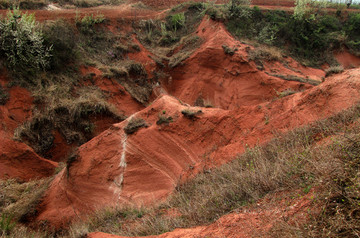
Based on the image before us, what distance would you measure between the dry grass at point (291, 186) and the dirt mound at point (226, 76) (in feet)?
26.5

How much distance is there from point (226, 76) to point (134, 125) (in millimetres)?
8000

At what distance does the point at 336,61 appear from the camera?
16.3m

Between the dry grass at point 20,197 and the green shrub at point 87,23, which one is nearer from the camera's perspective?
the dry grass at point 20,197

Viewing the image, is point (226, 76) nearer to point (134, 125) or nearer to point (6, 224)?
point (134, 125)

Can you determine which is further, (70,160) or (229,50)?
(229,50)

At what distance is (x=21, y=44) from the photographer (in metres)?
10.6

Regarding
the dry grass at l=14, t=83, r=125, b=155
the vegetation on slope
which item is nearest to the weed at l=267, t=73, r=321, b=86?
the vegetation on slope

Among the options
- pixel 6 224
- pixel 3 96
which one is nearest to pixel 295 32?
pixel 3 96

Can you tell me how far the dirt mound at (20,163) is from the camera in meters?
8.28

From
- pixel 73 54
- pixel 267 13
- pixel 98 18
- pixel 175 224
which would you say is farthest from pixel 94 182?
pixel 267 13

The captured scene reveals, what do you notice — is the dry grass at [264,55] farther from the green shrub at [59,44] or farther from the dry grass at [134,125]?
the green shrub at [59,44]

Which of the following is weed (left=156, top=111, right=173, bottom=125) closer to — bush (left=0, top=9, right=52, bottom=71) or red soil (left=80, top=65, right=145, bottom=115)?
red soil (left=80, top=65, right=145, bottom=115)

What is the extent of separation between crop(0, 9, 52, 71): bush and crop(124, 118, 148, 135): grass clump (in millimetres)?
6095

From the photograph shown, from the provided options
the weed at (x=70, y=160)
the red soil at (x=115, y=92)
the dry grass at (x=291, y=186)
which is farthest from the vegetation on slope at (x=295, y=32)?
the dry grass at (x=291, y=186)
